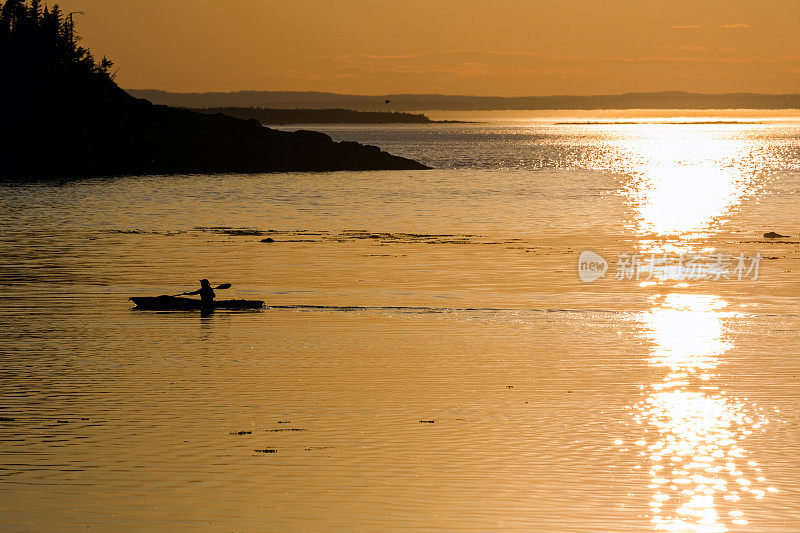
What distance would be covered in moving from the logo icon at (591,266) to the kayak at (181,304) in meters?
11.8

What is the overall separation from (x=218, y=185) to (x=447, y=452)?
298ft

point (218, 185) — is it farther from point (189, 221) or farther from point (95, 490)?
point (95, 490)

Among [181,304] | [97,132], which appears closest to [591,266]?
[181,304]

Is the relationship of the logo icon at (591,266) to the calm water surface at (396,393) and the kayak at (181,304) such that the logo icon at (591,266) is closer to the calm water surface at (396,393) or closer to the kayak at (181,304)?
the calm water surface at (396,393)

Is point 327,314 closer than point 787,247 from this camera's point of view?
Yes

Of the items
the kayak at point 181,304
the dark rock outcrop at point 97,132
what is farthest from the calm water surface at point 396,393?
the dark rock outcrop at point 97,132

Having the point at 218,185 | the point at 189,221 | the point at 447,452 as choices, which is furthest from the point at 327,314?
the point at 218,185

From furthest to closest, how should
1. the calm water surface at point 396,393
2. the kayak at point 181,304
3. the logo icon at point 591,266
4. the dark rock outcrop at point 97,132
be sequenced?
the dark rock outcrop at point 97,132 < the logo icon at point 591,266 < the kayak at point 181,304 < the calm water surface at point 396,393

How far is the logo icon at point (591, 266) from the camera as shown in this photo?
3817 cm

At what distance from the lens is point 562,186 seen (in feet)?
371

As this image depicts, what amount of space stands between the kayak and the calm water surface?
56 cm

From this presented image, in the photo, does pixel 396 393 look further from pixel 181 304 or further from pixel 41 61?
pixel 41 61

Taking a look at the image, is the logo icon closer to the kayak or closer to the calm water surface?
the calm water surface

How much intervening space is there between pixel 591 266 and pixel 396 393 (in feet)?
75.8
